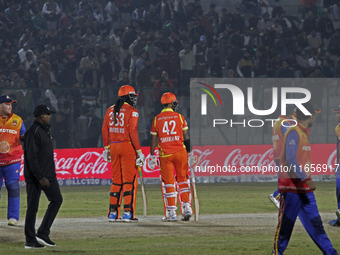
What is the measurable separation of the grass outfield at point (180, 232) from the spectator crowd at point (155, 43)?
768cm

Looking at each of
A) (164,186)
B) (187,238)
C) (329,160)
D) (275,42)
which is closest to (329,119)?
(329,160)

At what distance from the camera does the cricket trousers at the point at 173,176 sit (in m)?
14.2

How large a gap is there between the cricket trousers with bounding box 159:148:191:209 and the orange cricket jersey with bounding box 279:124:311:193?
17.9ft

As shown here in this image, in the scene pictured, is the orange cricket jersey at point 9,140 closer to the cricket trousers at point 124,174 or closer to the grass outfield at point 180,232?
the grass outfield at point 180,232

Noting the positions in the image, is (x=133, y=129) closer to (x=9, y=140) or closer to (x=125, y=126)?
(x=125, y=126)

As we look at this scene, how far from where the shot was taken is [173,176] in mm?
14242

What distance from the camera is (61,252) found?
10.4m

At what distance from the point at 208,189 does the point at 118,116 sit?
8969mm

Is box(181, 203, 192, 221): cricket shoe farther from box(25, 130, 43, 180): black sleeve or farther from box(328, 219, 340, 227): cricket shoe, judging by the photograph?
box(25, 130, 43, 180): black sleeve

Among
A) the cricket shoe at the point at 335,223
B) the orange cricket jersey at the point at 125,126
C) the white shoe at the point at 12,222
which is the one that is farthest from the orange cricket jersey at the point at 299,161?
the white shoe at the point at 12,222

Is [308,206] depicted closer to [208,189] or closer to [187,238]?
[187,238]

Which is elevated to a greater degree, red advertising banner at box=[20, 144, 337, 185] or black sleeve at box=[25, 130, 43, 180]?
black sleeve at box=[25, 130, 43, 180]

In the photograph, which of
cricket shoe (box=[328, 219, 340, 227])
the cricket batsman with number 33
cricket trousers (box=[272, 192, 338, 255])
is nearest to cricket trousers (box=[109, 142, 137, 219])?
the cricket batsman with number 33

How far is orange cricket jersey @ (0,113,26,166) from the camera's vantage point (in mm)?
13352
